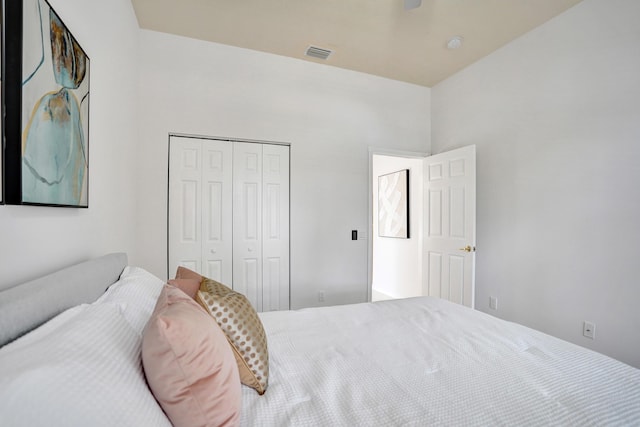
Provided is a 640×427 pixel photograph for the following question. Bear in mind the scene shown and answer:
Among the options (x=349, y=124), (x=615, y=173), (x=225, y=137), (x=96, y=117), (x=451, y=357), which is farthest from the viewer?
(x=349, y=124)

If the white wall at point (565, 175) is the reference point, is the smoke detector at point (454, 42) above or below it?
above

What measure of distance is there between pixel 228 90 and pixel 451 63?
2.42 meters

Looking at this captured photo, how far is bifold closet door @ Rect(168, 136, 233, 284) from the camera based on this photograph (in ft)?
8.95

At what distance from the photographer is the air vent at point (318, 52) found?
9.61 ft

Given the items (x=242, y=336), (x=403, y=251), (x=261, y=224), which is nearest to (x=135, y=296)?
(x=242, y=336)

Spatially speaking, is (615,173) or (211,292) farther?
(615,173)

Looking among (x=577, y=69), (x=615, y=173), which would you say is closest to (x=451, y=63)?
(x=577, y=69)

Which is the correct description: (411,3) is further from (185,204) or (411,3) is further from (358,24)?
(185,204)

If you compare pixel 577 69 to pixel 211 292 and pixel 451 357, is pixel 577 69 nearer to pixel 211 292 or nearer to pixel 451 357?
pixel 451 357

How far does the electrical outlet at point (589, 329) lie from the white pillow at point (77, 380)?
286 cm

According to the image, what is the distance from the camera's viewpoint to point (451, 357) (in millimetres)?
1210

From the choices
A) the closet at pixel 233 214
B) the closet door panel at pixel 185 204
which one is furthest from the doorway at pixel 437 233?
the closet door panel at pixel 185 204

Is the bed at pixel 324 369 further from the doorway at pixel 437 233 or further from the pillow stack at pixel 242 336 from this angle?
the doorway at pixel 437 233

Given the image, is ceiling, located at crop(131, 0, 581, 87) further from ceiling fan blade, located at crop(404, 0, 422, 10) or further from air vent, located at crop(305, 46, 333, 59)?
ceiling fan blade, located at crop(404, 0, 422, 10)
